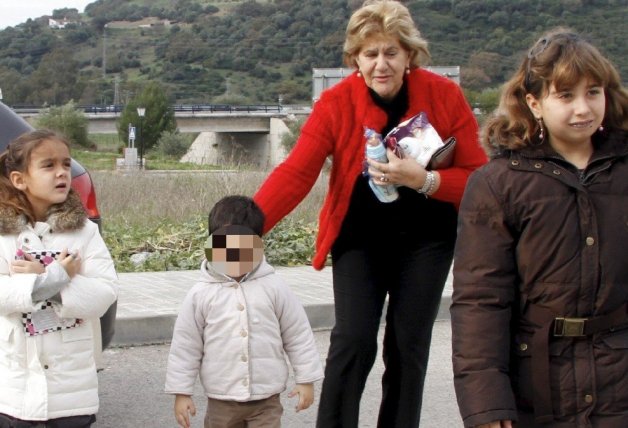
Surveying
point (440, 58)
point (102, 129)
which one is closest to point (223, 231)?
point (440, 58)

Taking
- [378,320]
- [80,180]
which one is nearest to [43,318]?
[378,320]

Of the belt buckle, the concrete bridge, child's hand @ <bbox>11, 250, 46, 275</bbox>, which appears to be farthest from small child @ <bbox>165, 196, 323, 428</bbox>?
the concrete bridge

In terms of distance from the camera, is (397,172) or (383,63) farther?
(383,63)

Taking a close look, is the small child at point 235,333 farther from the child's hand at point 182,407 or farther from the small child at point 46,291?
the small child at point 46,291

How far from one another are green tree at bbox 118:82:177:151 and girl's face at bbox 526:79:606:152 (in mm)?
70364

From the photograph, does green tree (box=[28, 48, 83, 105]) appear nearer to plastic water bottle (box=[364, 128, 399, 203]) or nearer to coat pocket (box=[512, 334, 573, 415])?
plastic water bottle (box=[364, 128, 399, 203])

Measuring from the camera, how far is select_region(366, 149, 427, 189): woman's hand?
3861 millimetres

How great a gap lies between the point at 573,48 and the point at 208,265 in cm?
160

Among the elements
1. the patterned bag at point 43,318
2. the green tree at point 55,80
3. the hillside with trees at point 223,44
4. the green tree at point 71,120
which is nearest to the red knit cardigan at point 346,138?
the patterned bag at point 43,318

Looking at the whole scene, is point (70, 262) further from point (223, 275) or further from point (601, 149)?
point (601, 149)

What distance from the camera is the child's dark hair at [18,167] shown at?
3.73 metres

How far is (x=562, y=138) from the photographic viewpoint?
295 centimetres

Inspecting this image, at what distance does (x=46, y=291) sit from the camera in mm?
3533

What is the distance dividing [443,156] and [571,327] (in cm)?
137
